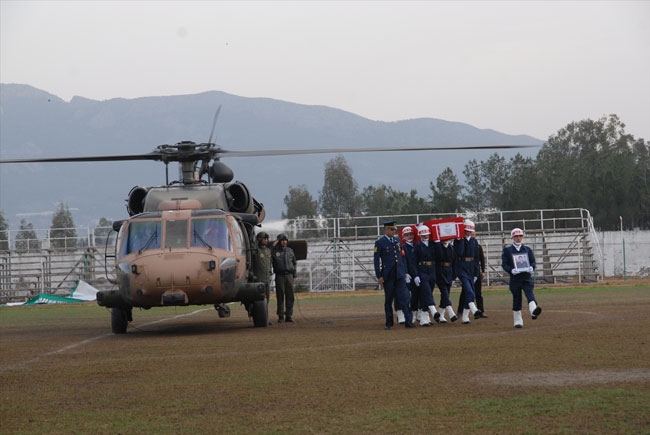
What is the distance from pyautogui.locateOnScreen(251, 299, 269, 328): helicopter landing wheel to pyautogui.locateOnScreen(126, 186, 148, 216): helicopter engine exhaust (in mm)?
3292

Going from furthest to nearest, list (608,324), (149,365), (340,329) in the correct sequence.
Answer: (340,329) < (608,324) < (149,365)

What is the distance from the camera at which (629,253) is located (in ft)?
222

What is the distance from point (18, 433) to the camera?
921cm

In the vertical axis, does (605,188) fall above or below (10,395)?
above

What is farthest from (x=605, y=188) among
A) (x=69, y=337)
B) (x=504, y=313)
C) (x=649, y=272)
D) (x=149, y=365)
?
(x=149, y=365)

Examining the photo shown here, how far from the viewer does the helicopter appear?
20.3 m

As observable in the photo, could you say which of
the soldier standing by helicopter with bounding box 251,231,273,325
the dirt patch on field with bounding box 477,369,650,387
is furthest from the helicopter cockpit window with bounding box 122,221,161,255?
the dirt patch on field with bounding box 477,369,650,387

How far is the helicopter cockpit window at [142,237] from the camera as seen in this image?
827 inches

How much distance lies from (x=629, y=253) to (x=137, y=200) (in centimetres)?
4959

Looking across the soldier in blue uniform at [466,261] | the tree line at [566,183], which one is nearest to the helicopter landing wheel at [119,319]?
the soldier in blue uniform at [466,261]

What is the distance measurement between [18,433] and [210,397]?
2347 millimetres

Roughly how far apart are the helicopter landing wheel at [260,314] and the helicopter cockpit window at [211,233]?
2.01m

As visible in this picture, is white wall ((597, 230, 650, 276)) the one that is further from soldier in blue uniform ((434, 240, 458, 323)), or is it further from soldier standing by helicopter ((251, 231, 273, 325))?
soldier in blue uniform ((434, 240, 458, 323))

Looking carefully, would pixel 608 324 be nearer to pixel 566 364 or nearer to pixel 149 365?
pixel 566 364
